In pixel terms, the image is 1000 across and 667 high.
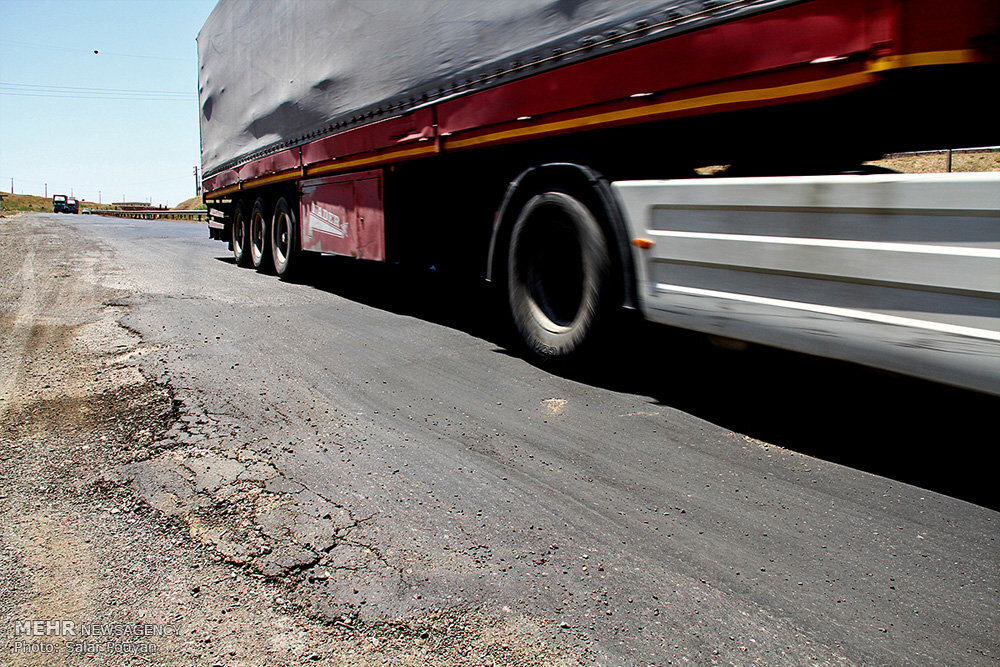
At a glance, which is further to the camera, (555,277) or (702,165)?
(555,277)

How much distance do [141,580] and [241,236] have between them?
11577 millimetres

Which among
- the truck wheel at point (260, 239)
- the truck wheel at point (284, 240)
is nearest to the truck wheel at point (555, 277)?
the truck wheel at point (284, 240)

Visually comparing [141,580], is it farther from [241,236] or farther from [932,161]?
[241,236]

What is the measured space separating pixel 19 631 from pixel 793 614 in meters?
2.46

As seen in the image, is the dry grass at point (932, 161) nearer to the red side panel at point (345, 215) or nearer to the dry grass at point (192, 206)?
the red side panel at point (345, 215)

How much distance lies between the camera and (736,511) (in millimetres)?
2967

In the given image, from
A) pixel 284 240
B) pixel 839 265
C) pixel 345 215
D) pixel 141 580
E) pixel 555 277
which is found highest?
pixel 345 215

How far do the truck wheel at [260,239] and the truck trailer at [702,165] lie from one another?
503 cm

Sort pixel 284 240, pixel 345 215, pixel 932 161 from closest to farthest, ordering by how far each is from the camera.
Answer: pixel 932 161
pixel 345 215
pixel 284 240

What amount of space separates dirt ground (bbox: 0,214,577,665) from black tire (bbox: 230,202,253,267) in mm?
8902

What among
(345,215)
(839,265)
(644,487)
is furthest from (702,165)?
(345,215)

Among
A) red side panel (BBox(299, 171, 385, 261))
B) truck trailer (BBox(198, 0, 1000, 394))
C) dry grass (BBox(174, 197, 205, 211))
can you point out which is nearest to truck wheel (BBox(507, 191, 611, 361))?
truck trailer (BBox(198, 0, 1000, 394))

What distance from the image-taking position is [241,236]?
517 inches

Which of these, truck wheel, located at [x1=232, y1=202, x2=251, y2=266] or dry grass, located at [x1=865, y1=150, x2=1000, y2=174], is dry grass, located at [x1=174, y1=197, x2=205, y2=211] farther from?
dry grass, located at [x1=865, y1=150, x2=1000, y2=174]
